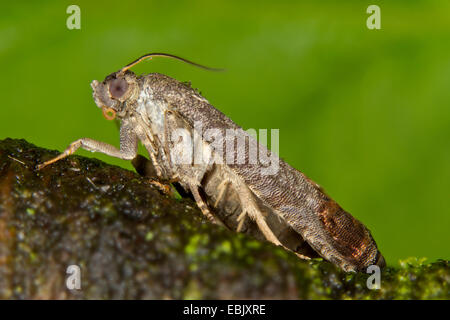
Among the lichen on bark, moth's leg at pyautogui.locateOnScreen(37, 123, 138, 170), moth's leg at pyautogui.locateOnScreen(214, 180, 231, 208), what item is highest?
moth's leg at pyautogui.locateOnScreen(37, 123, 138, 170)

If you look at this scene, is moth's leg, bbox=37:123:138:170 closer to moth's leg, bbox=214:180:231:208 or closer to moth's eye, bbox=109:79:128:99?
moth's eye, bbox=109:79:128:99

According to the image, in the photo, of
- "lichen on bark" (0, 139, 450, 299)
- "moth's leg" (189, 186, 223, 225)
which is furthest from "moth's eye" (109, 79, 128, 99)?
→ "lichen on bark" (0, 139, 450, 299)

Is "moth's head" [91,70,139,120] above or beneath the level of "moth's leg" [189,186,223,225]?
above

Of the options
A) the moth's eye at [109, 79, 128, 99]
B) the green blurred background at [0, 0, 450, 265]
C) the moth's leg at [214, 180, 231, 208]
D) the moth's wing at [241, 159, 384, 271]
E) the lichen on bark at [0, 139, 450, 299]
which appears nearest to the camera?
the lichen on bark at [0, 139, 450, 299]

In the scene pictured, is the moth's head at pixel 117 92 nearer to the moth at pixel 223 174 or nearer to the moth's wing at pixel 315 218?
the moth at pixel 223 174

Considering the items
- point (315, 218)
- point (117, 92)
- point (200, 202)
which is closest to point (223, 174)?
point (200, 202)

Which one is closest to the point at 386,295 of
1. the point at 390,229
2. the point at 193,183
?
the point at 193,183

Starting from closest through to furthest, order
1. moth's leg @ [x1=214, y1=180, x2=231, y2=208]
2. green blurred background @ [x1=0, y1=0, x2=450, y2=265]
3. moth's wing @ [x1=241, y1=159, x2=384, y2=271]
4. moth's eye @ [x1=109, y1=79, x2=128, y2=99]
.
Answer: moth's wing @ [x1=241, y1=159, x2=384, y2=271] < moth's leg @ [x1=214, y1=180, x2=231, y2=208] < moth's eye @ [x1=109, y1=79, x2=128, y2=99] < green blurred background @ [x1=0, y1=0, x2=450, y2=265]

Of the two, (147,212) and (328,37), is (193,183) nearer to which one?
(147,212)
